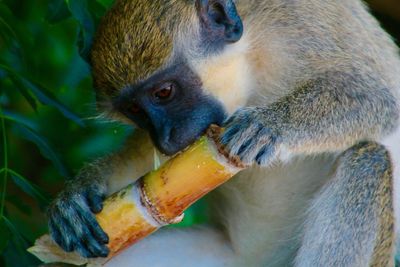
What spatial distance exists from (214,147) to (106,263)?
1.11 meters

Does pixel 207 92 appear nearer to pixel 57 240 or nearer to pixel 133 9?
pixel 133 9

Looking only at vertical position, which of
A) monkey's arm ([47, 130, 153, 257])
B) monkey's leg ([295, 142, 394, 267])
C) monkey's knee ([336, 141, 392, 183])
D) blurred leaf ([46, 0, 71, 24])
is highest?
blurred leaf ([46, 0, 71, 24])

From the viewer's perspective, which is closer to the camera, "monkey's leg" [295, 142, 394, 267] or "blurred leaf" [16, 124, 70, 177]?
"monkey's leg" [295, 142, 394, 267]

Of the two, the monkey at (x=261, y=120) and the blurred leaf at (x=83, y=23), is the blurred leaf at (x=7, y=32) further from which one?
the monkey at (x=261, y=120)

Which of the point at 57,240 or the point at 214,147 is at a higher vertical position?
the point at 214,147

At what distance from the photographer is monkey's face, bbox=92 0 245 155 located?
4711 mm

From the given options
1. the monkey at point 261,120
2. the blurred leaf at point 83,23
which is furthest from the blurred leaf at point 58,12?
the monkey at point 261,120

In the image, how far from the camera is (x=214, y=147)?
4.29 metres

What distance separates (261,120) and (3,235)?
1.35m

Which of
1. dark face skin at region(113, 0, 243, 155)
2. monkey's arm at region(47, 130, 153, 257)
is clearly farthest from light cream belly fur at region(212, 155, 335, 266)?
dark face skin at region(113, 0, 243, 155)

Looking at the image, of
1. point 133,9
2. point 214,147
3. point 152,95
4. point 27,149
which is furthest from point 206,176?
point 27,149

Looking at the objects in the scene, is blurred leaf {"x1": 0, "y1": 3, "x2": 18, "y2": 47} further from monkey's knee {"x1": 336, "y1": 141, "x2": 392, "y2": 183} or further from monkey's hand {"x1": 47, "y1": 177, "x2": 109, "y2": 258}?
monkey's knee {"x1": 336, "y1": 141, "x2": 392, "y2": 183}

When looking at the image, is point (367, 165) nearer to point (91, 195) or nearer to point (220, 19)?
point (220, 19)

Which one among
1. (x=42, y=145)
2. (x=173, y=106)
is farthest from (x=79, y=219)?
(x=173, y=106)
